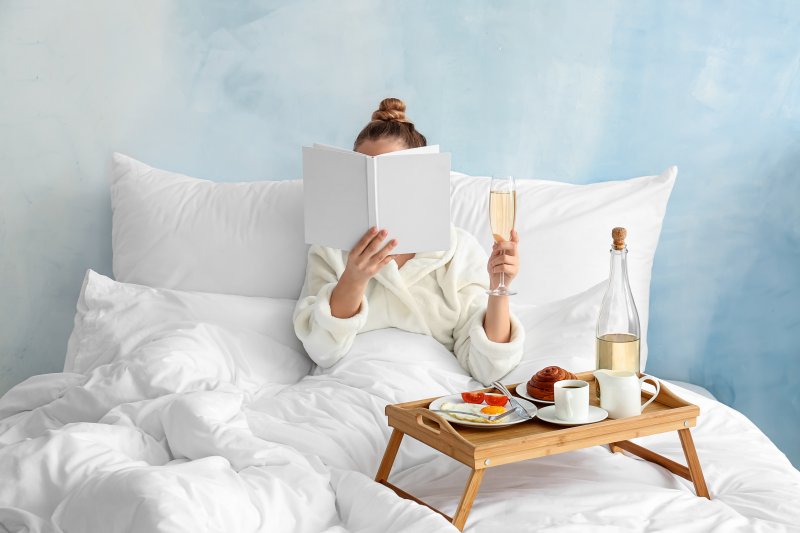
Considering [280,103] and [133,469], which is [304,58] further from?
[133,469]

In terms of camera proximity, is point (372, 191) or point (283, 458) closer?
point (283, 458)

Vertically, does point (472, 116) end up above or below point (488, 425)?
above

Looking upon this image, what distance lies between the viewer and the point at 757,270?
8.93 ft

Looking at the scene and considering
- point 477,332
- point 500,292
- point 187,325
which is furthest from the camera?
point 187,325

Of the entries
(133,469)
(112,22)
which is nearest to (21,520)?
(133,469)

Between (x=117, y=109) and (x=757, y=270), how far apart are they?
1930mm

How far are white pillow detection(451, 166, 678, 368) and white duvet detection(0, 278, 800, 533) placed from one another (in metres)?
0.38

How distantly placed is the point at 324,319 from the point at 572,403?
66 centimetres

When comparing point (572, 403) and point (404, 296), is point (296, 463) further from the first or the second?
A: point (404, 296)

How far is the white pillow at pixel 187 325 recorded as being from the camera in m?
2.10

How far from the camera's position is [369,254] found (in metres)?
1.90

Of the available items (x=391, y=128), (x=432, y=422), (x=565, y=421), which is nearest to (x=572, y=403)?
(x=565, y=421)

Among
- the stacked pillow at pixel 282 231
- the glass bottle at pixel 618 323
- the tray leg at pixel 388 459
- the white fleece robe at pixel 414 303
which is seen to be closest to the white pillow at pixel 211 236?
the stacked pillow at pixel 282 231

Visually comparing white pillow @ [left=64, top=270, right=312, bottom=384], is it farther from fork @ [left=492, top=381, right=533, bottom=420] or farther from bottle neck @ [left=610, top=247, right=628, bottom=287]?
bottle neck @ [left=610, top=247, right=628, bottom=287]
